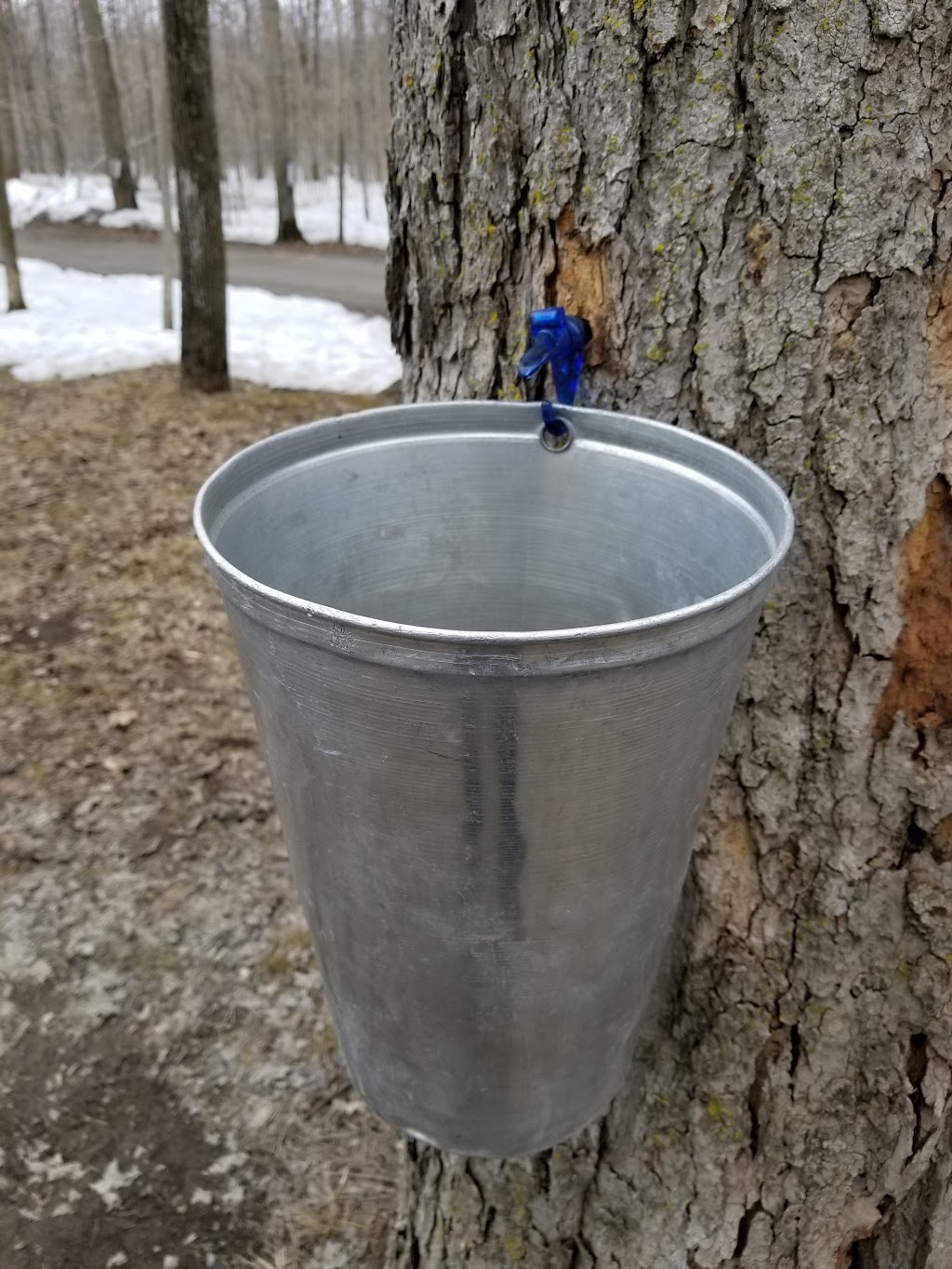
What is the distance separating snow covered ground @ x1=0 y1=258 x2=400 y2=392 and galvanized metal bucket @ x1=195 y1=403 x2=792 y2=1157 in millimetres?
5841

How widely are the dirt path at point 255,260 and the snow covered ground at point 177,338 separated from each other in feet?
2.71

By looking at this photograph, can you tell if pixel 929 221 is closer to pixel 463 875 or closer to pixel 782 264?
pixel 782 264

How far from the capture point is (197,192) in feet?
19.5

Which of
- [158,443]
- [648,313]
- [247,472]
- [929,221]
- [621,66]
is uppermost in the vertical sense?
[621,66]

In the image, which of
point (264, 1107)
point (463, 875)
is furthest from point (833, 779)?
point (264, 1107)

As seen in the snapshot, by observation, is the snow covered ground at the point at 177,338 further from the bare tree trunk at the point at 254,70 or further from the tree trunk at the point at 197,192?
the bare tree trunk at the point at 254,70

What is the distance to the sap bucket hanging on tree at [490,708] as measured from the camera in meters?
0.65

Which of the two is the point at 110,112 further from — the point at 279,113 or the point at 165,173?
the point at 165,173

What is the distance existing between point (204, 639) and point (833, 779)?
3228 mm

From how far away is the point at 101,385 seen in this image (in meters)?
6.64

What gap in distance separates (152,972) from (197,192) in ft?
17.2

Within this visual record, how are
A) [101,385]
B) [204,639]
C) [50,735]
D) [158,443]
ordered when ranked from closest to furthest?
[50,735] < [204,639] < [158,443] < [101,385]

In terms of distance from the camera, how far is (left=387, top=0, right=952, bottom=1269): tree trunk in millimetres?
922

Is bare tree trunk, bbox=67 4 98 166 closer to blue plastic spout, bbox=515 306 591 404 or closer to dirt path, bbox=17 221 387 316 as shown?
dirt path, bbox=17 221 387 316
